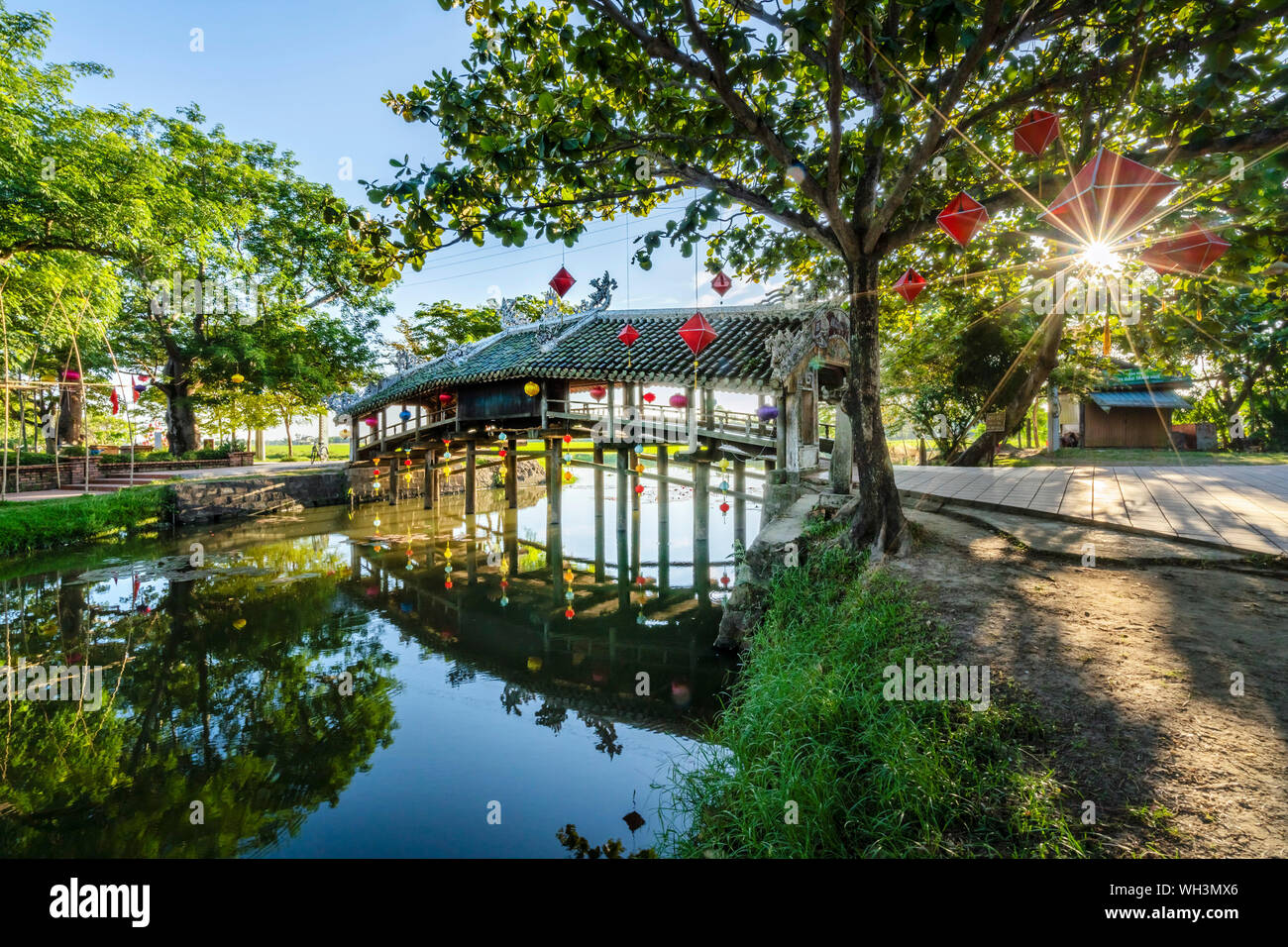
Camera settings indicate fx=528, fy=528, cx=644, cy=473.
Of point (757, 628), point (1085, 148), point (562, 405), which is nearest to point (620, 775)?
point (757, 628)

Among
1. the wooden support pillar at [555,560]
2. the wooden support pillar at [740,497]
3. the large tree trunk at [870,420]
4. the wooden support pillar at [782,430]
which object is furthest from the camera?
the wooden support pillar at [740,497]

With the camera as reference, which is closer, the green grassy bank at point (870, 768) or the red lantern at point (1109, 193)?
the green grassy bank at point (870, 768)

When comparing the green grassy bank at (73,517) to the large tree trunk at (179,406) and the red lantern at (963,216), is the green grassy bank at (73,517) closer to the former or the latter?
the large tree trunk at (179,406)

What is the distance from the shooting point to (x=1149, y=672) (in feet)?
9.34

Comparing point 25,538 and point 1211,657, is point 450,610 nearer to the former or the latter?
point 1211,657

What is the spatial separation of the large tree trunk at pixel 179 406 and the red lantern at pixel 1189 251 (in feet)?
85.9

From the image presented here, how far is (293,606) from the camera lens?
8.64 m

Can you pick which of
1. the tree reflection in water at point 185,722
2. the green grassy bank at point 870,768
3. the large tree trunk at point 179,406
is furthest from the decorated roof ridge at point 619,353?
the large tree trunk at point 179,406

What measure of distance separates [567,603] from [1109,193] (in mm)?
8341

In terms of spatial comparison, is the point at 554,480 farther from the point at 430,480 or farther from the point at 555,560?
the point at 430,480

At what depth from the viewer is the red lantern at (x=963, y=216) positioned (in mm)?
4609

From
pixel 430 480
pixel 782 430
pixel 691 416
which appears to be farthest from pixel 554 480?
pixel 782 430

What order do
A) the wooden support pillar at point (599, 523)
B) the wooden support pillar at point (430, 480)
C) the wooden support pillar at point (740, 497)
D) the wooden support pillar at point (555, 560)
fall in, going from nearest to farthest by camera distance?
1. the wooden support pillar at point (555, 560)
2. the wooden support pillar at point (599, 523)
3. the wooden support pillar at point (740, 497)
4. the wooden support pillar at point (430, 480)

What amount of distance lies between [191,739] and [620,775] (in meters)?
3.90
